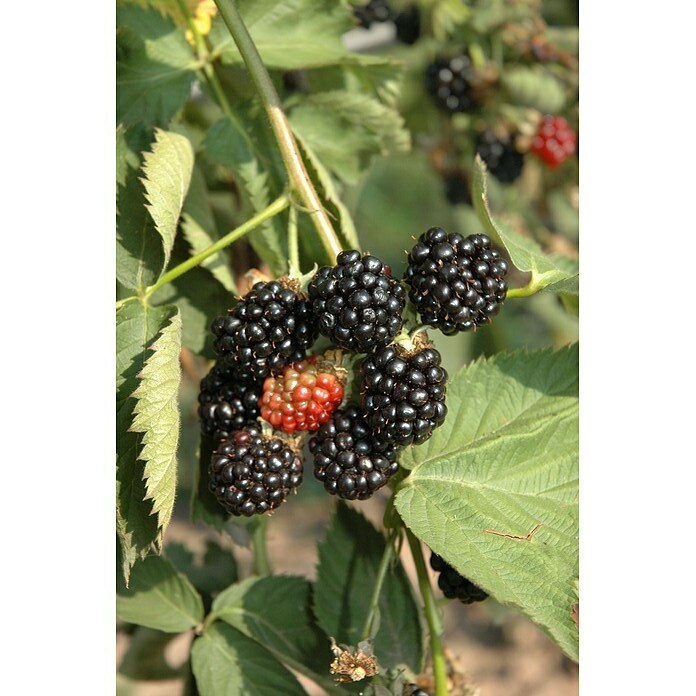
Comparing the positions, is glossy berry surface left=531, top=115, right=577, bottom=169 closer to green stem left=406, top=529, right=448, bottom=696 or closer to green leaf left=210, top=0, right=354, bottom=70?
green leaf left=210, top=0, right=354, bottom=70

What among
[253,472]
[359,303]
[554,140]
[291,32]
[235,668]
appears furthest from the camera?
[554,140]

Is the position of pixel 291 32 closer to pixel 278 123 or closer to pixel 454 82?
pixel 278 123

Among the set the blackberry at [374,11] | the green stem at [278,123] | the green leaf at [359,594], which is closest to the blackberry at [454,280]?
the green stem at [278,123]

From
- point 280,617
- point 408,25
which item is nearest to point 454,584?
point 280,617

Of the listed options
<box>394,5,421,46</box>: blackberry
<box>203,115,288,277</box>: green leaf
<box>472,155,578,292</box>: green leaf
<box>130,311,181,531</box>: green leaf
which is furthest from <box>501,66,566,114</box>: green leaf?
<box>130,311,181,531</box>: green leaf

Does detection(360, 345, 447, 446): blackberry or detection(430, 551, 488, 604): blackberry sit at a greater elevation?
detection(360, 345, 447, 446): blackberry

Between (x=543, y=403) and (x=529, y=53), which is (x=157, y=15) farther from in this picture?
(x=529, y=53)
